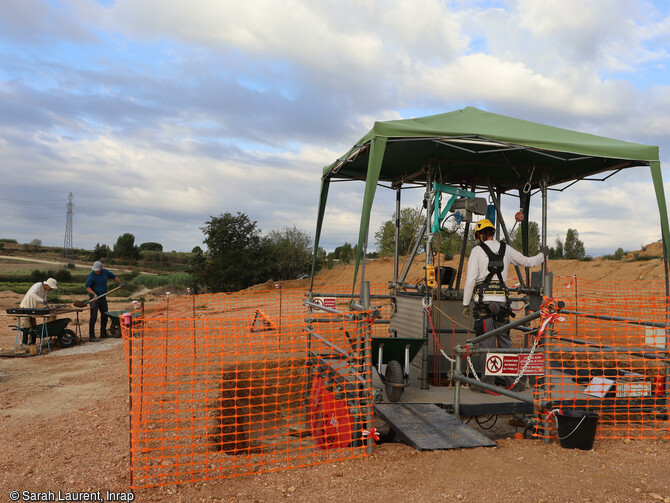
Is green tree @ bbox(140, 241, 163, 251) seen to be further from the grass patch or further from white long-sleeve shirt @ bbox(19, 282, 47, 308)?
white long-sleeve shirt @ bbox(19, 282, 47, 308)

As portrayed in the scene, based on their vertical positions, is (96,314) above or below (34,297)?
below

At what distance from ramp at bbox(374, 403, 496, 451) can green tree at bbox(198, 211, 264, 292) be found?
30.4m

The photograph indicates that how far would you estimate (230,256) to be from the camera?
117 ft

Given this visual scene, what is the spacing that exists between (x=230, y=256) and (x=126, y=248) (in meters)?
39.4

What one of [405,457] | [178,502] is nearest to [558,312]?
[405,457]

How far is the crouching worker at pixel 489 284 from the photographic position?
21.3 feet

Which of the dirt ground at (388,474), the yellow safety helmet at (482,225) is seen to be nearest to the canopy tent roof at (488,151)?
the yellow safety helmet at (482,225)

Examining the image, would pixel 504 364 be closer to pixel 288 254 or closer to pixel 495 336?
pixel 495 336

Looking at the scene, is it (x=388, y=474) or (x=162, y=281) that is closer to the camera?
(x=388, y=474)

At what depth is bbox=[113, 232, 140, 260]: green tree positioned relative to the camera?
225 feet

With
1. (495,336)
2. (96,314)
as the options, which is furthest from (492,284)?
(96,314)

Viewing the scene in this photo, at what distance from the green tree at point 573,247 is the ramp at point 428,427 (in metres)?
41.9

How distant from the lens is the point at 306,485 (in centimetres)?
413

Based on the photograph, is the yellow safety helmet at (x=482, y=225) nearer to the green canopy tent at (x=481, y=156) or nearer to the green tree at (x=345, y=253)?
the green canopy tent at (x=481, y=156)
